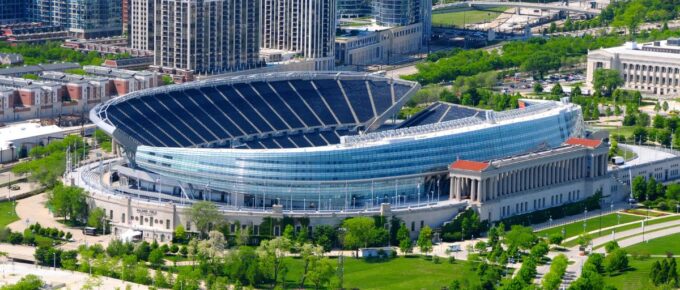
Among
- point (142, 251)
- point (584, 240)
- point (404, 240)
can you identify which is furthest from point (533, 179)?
point (142, 251)

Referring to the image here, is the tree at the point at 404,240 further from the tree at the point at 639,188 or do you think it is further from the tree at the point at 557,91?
the tree at the point at 557,91

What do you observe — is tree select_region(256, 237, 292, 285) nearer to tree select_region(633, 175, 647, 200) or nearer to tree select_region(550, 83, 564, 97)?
tree select_region(633, 175, 647, 200)

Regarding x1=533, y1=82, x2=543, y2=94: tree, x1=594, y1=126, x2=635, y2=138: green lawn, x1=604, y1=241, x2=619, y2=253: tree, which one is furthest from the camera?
x1=533, y1=82, x2=543, y2=94: tree

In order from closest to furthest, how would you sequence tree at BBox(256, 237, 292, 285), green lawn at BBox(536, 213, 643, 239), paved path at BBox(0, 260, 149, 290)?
paved path at BBox(0, 260, 149, 290) < tree at BBox(256, 237, 292, 285) < green lawn at BBox(536, 213, 643, 239)

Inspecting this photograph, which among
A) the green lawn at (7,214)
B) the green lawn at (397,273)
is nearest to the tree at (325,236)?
the green lawn at (397,273)

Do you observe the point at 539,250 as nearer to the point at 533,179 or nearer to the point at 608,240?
the point at 608,240

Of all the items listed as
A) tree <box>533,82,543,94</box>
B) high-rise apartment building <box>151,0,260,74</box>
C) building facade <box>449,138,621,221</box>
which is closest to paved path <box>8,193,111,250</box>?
building facade <box>449,138,621,221</box>

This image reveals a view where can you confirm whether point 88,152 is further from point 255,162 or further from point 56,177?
point 255,162
